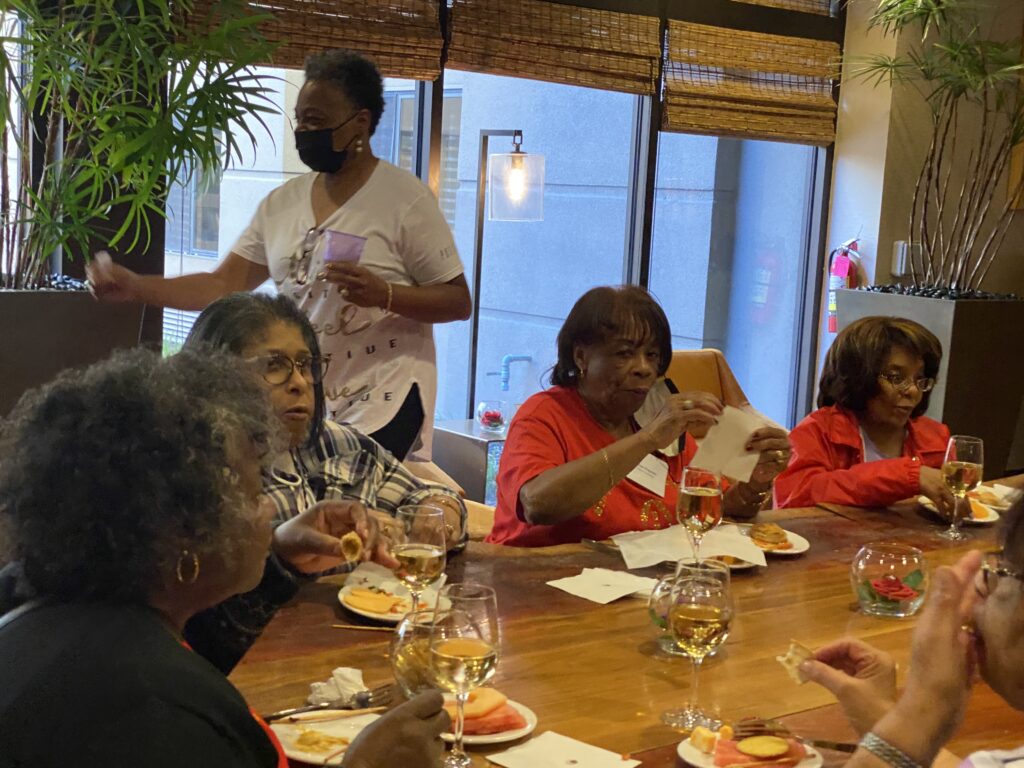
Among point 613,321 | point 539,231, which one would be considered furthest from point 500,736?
point 539,231

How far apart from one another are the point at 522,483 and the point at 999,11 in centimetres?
445

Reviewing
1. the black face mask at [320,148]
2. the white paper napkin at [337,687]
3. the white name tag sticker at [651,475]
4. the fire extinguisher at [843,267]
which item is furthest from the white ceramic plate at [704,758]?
the fire extinguisher at [843,267]

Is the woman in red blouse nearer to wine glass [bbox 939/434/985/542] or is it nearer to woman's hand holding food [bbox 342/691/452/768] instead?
wine glass [bbox 939/434/985/542]

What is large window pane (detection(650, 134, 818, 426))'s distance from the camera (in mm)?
5520

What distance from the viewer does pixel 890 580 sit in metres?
1.95

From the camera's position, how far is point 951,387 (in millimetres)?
5141

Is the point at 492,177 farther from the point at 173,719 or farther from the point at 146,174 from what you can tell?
the point at 173,719

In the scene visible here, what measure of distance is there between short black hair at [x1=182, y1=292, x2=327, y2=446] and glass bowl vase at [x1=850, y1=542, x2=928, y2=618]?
100cm

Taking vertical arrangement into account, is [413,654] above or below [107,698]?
below

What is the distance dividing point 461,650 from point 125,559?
441mm

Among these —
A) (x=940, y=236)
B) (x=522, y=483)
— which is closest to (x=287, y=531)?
(x=522, y=483)

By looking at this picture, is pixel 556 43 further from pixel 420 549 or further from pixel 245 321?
pixel 420 549

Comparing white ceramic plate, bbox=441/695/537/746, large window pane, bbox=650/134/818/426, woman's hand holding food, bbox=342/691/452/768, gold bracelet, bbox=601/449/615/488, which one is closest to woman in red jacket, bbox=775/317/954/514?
gold bracelet, bbox=601/449/615/488

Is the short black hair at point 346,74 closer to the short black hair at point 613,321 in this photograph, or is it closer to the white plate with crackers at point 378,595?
the short black hair at point 613,321
